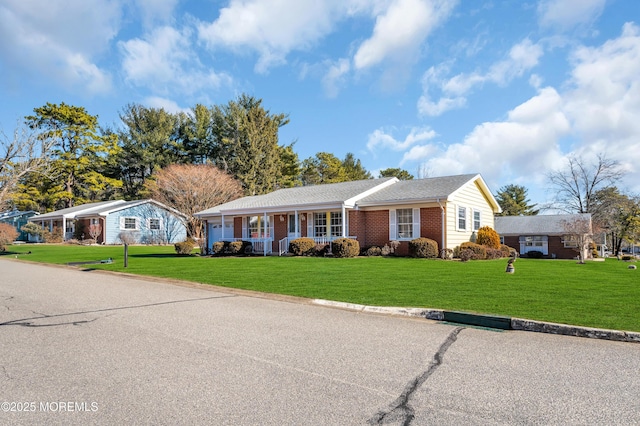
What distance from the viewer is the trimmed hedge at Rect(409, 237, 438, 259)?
2061 cm

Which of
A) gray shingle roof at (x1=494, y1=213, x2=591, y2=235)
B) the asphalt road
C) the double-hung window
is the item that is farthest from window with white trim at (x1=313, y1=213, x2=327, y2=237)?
gray shingle roof at (x1=494, y1=213, x2=591, y2=235)

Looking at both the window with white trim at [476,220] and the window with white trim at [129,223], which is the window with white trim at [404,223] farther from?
the window with white trim at [129,223]

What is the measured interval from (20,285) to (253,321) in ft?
30.9

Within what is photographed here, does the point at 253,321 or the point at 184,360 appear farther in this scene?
the point at 253,321

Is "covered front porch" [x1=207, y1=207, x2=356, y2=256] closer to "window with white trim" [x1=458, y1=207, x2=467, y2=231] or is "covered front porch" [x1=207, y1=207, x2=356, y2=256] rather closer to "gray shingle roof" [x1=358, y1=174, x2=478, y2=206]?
"gray shingle roof" [x1=358, y1=174, x2=478, y2=206]

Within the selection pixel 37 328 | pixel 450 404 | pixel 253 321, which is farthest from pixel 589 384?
pixel 37 328

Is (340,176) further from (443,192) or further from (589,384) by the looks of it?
(589,384)

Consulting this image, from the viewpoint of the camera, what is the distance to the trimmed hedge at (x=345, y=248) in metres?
21.5

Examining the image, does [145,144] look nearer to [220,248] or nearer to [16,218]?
[16,218]

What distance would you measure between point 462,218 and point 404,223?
3.37m

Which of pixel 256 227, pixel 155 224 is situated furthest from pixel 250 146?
pixel 256 227

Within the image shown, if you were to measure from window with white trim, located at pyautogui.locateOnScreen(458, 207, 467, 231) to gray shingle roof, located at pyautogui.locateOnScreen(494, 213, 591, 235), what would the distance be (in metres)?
19.5

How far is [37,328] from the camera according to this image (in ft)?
23.1

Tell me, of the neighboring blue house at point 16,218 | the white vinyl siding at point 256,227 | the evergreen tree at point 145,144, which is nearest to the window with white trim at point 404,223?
the white vinyl siding at point 256,227
